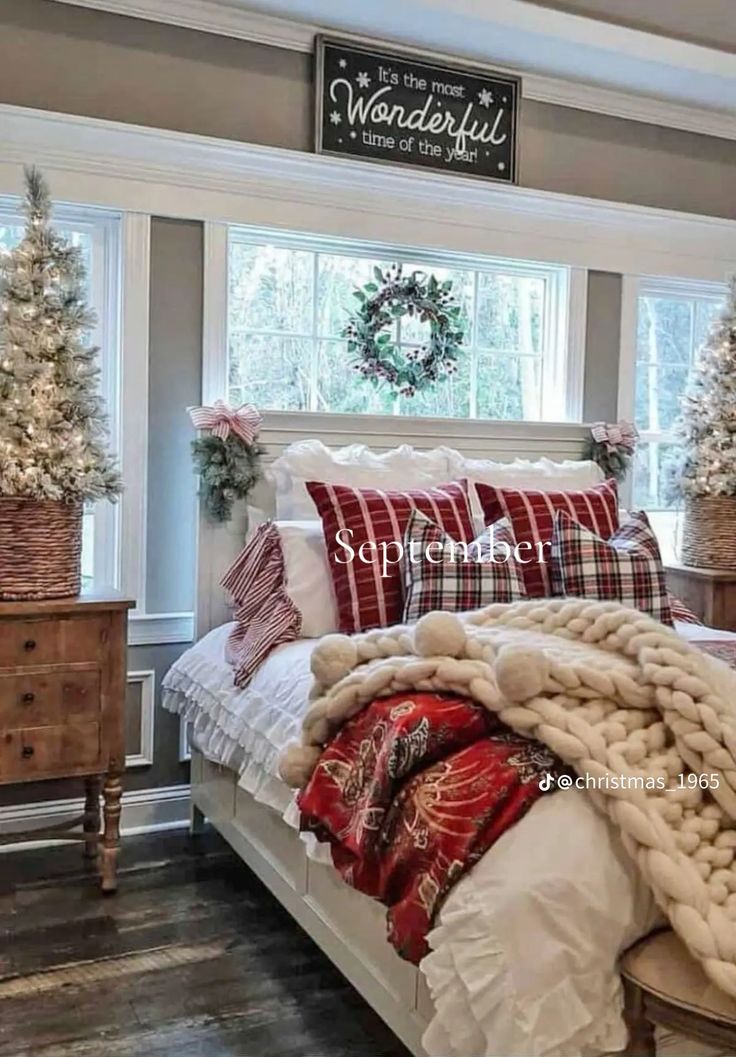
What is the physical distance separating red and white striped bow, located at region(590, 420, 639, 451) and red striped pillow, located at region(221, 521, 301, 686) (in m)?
1.48

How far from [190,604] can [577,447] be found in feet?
5.36

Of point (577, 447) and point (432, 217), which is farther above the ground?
point (432, 217)

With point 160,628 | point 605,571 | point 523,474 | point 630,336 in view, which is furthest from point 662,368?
point 160,628

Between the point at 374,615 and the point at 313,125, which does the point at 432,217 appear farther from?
the point at 374,615

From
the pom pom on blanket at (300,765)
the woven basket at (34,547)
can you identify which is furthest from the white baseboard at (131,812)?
the pom pom on blanket at (300,765)

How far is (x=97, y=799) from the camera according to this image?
2.97m

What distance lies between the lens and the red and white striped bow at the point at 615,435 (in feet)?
12.3

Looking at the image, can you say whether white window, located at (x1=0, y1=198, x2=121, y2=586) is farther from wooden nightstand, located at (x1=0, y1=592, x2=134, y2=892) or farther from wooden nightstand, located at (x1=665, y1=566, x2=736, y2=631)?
wooden nightstand, located at (x1=665, y1=566, x2=736, y2=631)

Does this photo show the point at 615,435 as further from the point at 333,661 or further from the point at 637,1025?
the point at 637,1025

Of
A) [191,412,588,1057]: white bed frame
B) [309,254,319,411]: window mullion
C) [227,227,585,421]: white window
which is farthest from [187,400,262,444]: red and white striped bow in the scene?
[309,254,319,411]: window mullion

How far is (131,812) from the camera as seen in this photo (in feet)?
10.7

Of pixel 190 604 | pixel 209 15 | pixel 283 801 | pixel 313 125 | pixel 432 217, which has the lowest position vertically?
pixel 283 801

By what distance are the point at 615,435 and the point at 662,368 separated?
23.7 inches

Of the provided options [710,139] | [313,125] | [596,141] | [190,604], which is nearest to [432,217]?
[313,125]
